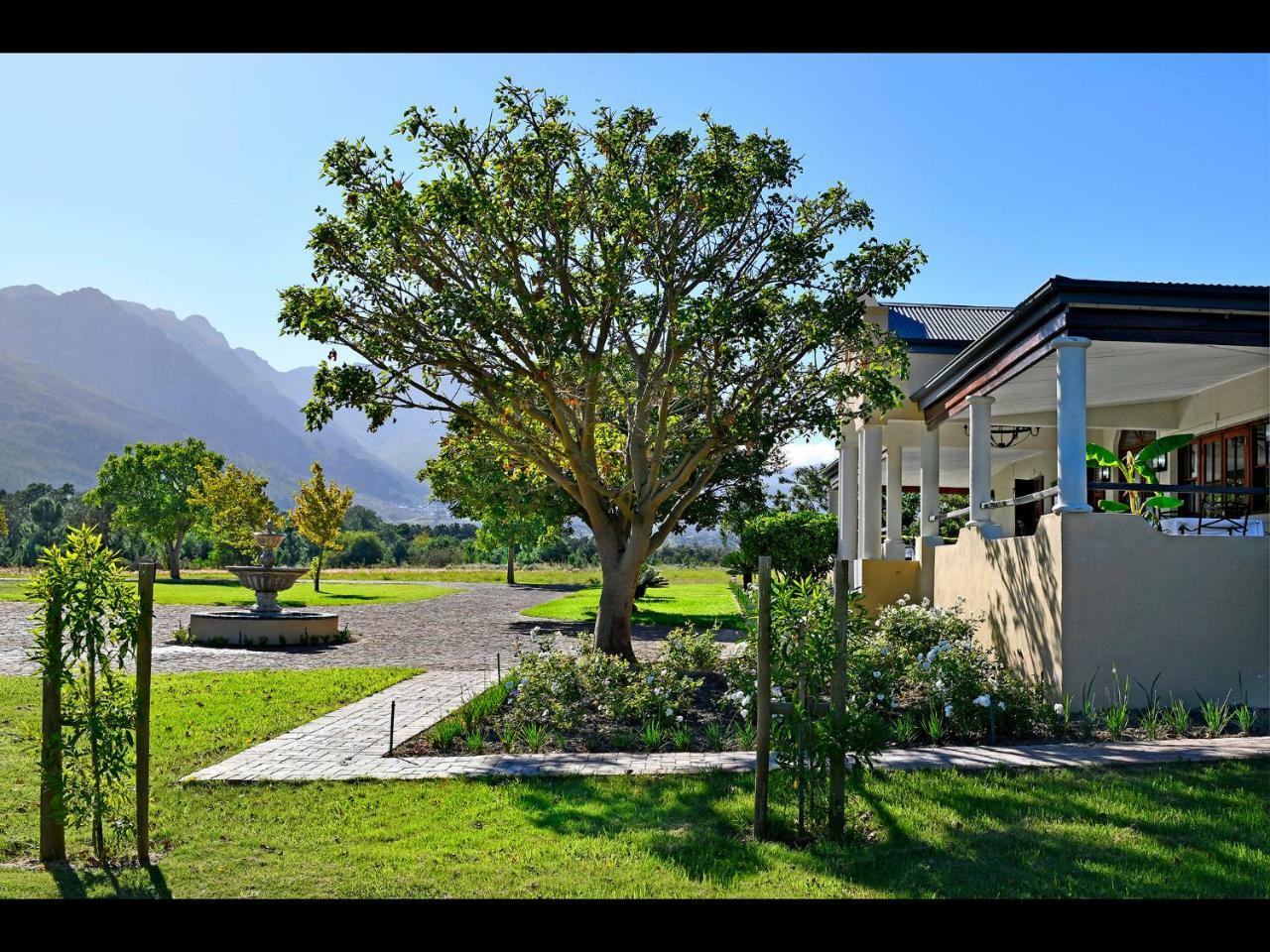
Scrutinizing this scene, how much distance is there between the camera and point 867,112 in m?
8.97

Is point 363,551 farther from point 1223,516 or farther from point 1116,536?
point 1116,536

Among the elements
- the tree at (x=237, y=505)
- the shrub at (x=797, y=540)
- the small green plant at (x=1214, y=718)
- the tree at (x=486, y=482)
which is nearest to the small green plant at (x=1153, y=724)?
the small green plant at (x=1214, y=718)

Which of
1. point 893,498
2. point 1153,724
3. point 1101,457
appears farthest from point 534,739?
point 893,498

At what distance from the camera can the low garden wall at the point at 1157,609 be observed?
9.88 meters

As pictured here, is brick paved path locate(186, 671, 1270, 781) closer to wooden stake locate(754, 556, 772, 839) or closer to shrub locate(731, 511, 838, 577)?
wooden stake locate(754, 556, 772, 839)

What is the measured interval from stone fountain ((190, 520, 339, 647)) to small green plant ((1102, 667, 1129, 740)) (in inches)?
569

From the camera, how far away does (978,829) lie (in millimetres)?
6230

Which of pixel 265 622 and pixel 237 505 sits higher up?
pixel 237 505

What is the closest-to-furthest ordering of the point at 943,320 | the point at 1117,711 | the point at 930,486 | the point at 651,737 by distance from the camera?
the point at 651,737 < the point at 1117,711 < the point at 930,486 < the point at 943,320

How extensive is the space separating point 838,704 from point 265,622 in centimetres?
1536

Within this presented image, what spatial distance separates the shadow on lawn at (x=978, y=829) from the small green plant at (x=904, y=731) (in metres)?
1.10
